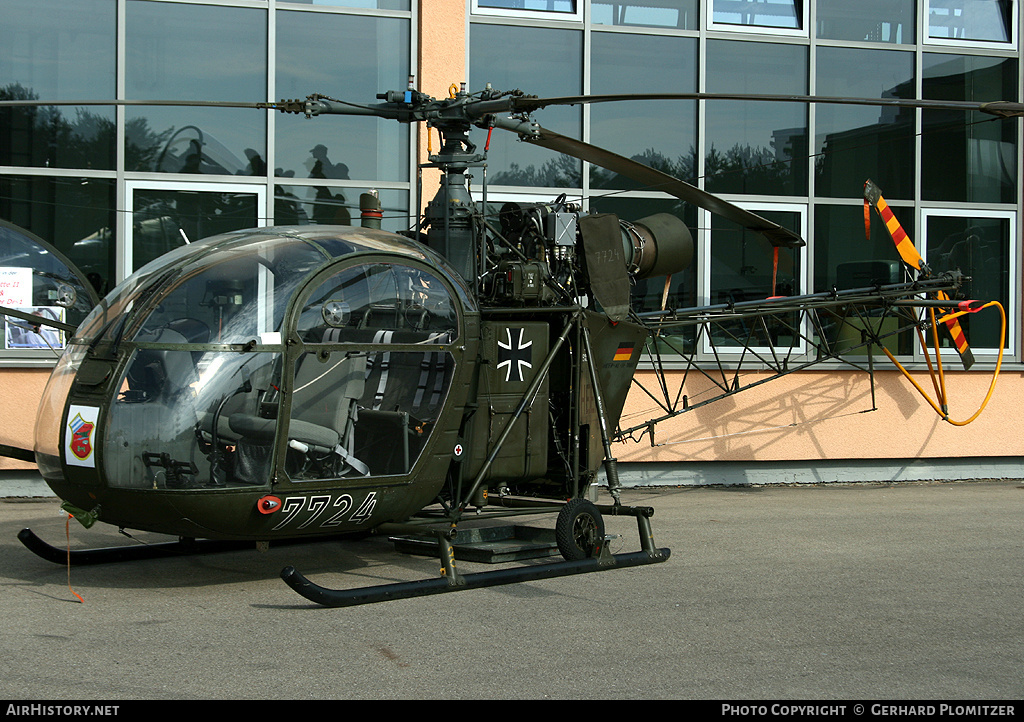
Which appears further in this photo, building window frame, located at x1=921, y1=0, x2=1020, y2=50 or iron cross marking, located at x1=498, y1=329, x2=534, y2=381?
building window frame, located at x1=921, y1=0, x2=1020, y2=50

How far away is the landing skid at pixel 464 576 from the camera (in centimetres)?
552

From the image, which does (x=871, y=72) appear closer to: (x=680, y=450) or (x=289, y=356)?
(x=680, y=450)

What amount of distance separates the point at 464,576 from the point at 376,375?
132cm

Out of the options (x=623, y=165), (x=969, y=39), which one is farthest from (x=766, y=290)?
(x=623, y=165)

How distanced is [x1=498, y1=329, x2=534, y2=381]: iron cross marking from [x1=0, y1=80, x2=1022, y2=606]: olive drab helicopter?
2cm

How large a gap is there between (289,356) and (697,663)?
2.70 m

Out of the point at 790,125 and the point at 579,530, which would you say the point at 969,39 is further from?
the point at 579,530

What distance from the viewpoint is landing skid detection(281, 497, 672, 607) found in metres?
5.52

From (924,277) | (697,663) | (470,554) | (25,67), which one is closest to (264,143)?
(25,67)

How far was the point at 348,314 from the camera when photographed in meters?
6.04

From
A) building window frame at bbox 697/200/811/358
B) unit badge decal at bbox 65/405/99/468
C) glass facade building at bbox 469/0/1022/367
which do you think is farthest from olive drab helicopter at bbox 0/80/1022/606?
glass facade building at bbox 469/0/1022/367

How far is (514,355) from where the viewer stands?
7.18 metres

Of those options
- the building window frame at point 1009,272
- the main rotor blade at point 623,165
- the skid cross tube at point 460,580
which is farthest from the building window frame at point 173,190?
the building window frame at point 1009,272

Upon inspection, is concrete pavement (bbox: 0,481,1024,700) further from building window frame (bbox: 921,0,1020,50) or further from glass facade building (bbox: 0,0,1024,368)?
building window frame (bbox: 921,0,1020,50)
